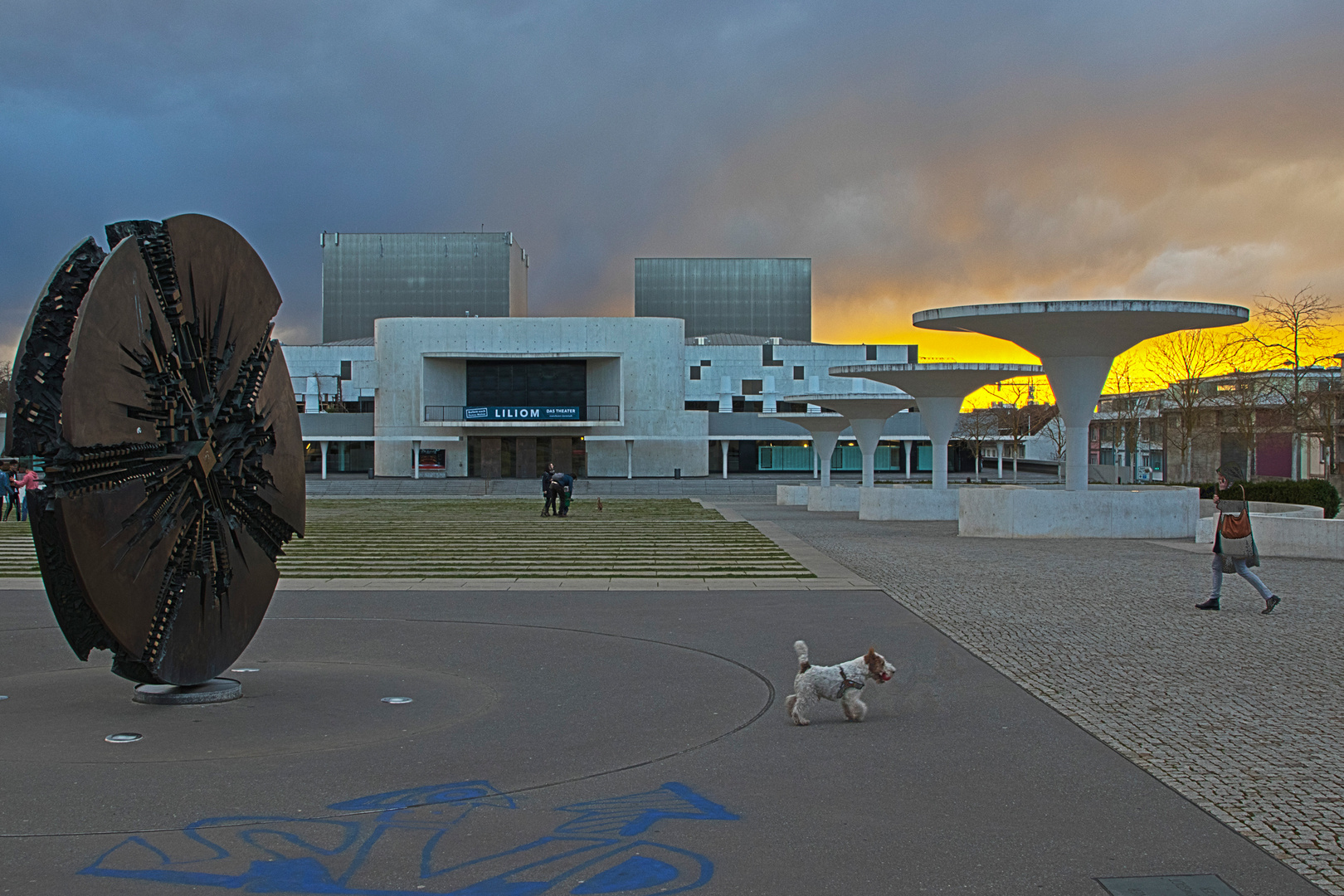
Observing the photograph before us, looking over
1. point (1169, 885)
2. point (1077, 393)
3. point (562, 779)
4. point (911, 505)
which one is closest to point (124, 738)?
point (562, 779)

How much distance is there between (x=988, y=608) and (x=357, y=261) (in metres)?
90.2

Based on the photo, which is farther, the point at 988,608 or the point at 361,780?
the point at 988,608

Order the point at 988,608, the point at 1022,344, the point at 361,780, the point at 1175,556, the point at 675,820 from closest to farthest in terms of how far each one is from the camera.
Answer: the point at 675,820 → the point at 361,780 → the point at 988,608 → the point at 1175,556 → the point at 1022,344

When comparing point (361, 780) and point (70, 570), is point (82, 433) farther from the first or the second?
point (361, 780)

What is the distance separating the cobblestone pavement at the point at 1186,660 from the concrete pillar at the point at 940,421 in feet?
48.9

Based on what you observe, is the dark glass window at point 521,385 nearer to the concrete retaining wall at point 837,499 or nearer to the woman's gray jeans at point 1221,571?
the concrete retaining wall at point 837,499

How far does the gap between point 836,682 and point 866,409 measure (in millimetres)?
35256

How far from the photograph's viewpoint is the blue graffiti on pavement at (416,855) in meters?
5.07

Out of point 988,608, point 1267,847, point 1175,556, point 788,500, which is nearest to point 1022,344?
point 1175,556

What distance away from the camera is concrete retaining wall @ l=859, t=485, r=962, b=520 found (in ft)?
111

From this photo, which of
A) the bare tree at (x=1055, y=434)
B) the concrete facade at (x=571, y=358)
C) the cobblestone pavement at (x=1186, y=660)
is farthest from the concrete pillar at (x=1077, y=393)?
the bare tree at (x=1055, y=434)

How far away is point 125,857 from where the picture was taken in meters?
5.33

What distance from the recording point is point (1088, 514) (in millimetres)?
26250

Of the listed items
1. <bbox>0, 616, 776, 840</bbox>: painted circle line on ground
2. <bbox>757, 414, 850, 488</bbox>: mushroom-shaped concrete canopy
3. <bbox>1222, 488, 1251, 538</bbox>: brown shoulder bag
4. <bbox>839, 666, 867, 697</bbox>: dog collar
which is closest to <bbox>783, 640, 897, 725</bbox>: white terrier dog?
<bbox>839, 666, 867, 697</bbox>: dog collar
